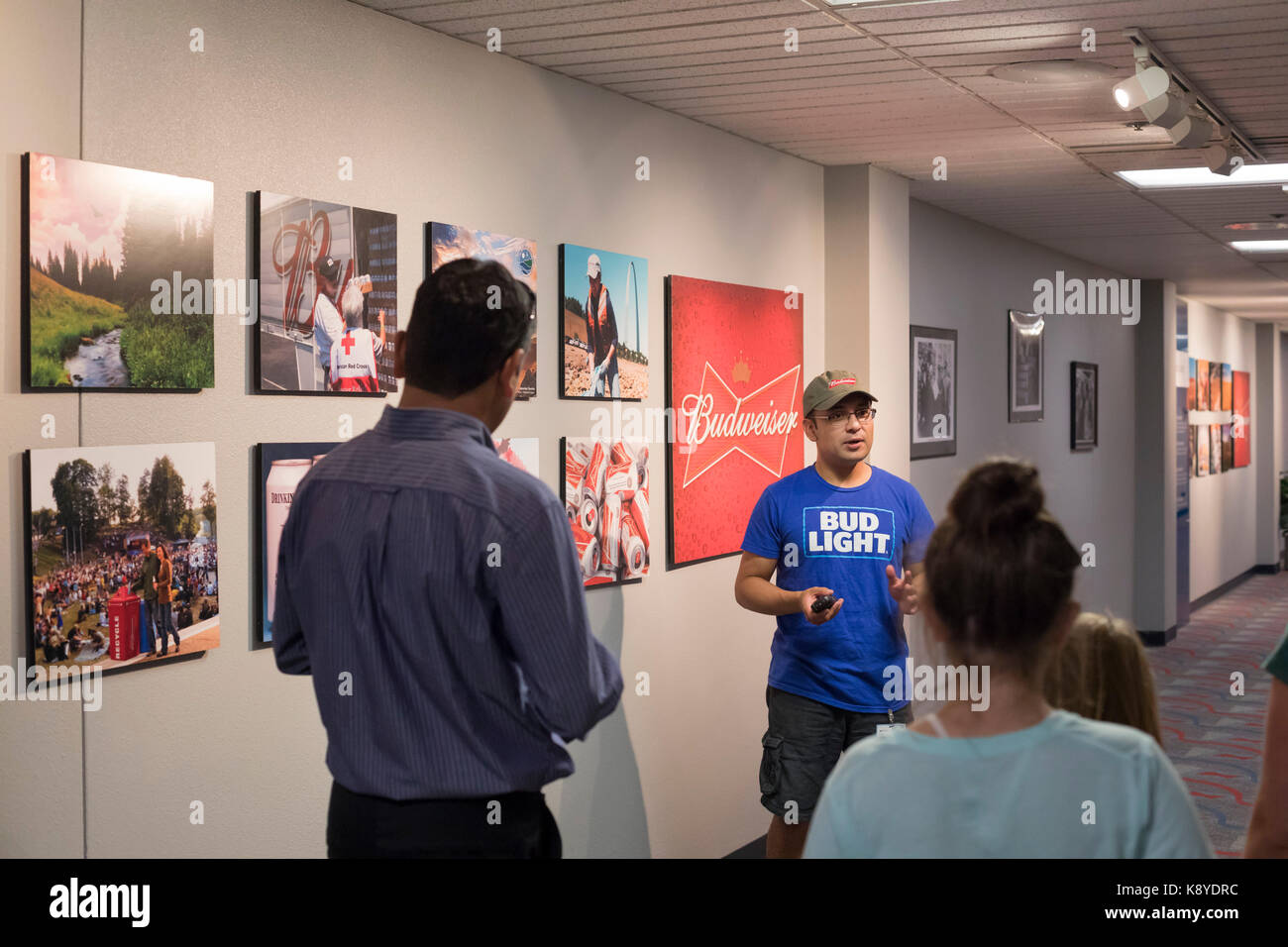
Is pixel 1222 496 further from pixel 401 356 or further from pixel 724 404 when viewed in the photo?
pixel 401 356

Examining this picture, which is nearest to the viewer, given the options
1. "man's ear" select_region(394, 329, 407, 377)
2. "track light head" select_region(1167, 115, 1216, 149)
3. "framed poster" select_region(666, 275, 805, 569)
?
"man's ear" select_region(394, 329, 407, 377)

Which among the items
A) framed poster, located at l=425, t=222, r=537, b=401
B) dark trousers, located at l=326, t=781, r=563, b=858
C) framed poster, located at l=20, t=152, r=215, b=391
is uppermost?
framed poster, located at l=425, t=222, r=537, b=401

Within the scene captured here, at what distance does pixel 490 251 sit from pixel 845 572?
4.46ft

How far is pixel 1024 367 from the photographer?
8102mm

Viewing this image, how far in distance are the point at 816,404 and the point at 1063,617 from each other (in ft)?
8.07

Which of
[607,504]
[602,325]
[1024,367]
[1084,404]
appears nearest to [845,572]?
[607,504]

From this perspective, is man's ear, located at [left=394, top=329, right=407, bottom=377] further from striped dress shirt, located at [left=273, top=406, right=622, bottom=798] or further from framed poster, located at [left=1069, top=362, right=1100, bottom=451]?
framed poster, located at [left=1069, top=362, right=1100, bottom=451]

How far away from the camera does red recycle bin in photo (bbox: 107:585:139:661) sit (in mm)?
2541

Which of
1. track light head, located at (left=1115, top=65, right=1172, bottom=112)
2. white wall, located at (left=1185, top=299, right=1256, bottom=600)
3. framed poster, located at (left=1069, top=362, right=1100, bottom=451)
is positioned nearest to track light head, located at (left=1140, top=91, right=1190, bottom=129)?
track light head, located at (left=1115, top=65, right=1172, bottom=112)

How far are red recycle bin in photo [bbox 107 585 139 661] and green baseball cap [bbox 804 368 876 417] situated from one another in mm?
1995

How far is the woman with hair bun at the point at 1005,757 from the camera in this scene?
1.26m

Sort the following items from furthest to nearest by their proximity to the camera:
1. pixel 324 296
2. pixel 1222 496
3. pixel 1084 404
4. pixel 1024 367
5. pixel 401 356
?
pixel 1222 496 → pixel 1084 404 → pixel 1024 367 → pixel 324 296 → pixel 401 356
